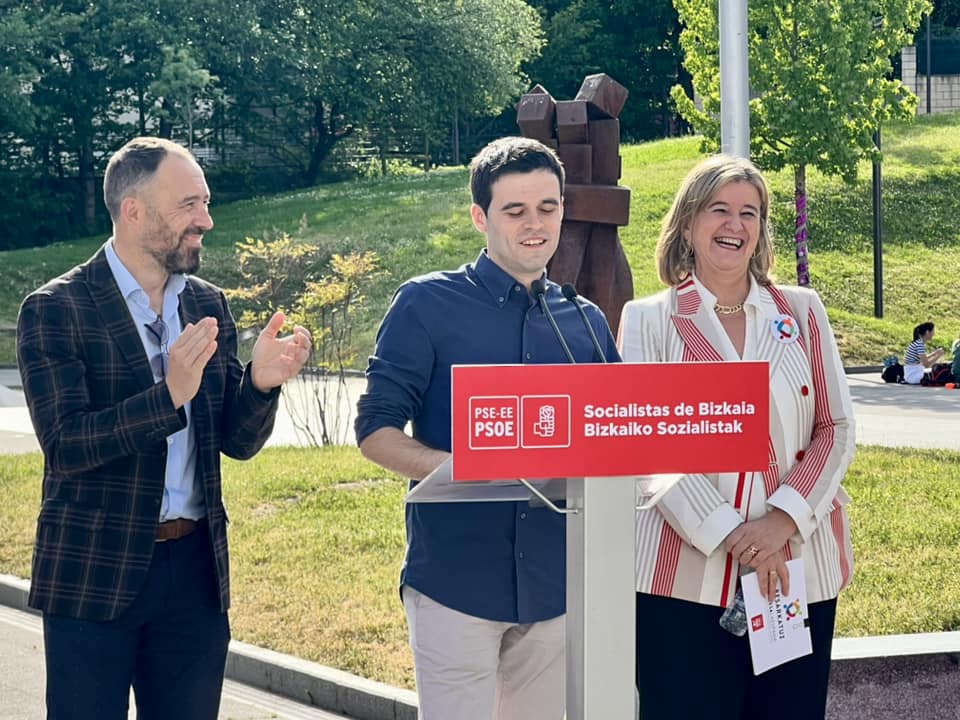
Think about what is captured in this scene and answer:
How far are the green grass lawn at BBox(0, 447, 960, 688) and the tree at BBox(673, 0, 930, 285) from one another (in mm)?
11999

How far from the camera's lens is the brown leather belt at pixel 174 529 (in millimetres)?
3461

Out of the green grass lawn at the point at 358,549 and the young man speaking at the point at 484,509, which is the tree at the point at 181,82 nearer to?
the green grass lawn at the point at 358,549

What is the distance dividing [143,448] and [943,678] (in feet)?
12.2

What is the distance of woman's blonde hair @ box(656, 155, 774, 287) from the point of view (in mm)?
3785

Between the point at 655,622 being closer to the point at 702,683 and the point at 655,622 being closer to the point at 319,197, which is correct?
the point at 702,683

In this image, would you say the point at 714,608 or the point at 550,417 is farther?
the point at 714,608

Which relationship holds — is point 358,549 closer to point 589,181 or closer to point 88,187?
point 589,181

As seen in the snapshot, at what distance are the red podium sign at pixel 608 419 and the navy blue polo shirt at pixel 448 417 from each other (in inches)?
36.4

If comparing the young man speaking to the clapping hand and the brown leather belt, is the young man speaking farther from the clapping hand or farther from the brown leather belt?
the brown leather belt

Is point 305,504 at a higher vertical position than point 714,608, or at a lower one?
lower

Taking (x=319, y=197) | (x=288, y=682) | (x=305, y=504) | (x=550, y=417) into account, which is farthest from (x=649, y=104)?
(x=550, y=417)

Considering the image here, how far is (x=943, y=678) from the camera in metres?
5.74

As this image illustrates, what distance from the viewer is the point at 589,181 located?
8078 mm

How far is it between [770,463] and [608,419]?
1.19m
